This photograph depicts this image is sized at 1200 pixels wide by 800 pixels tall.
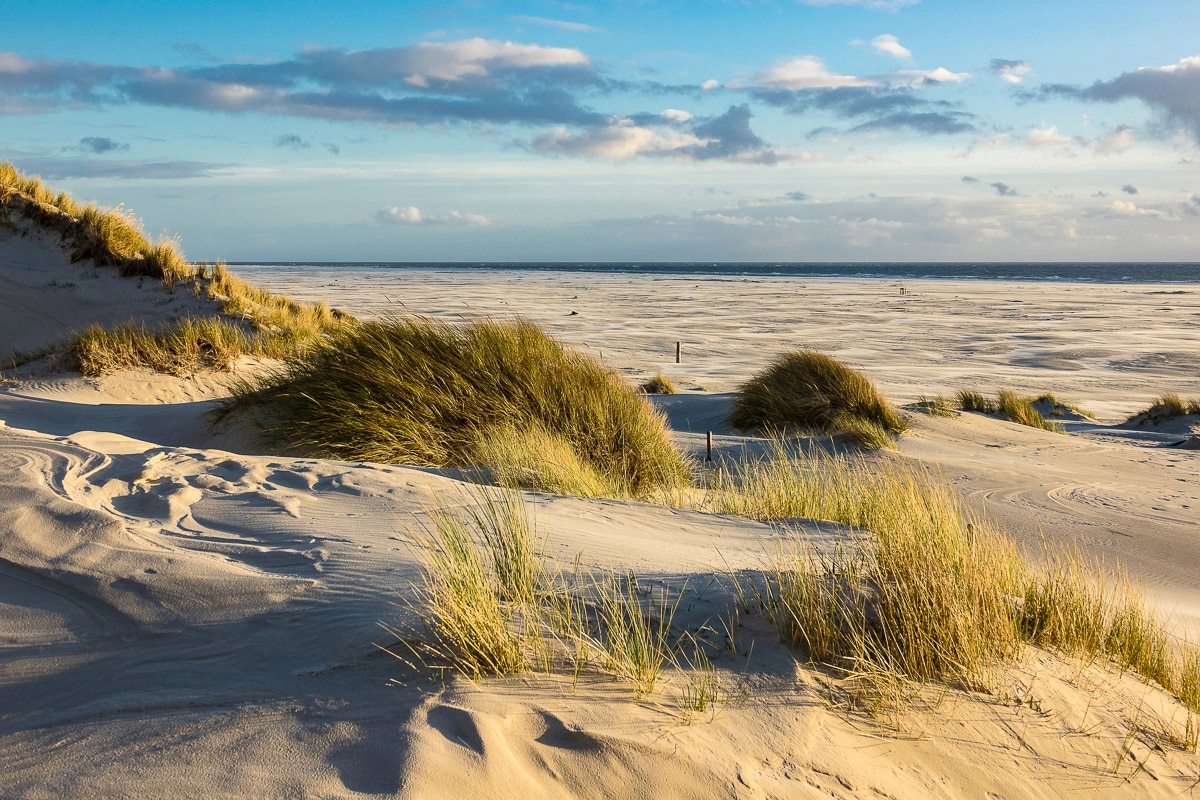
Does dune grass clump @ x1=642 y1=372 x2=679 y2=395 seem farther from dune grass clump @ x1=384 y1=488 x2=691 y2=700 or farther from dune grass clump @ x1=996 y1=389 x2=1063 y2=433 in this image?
dune grass clump @ x1=384 y1=488 x2=691 y2=700

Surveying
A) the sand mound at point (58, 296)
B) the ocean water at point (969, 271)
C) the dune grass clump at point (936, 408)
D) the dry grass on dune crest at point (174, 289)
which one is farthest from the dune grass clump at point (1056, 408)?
the ocean water at point (969, 271)

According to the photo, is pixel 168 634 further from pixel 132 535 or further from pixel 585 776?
pixel 585 776

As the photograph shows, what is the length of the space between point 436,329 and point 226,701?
6.18 m

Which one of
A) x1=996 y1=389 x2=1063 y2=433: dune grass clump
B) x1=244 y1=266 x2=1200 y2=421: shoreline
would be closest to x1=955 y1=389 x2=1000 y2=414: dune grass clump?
x1=996 y1=389 x2=1063 y2=433: dune grass clump

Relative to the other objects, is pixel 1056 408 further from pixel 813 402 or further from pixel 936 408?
pixel 813 402

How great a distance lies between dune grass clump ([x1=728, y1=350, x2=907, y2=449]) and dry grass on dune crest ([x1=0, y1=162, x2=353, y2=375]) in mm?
5847

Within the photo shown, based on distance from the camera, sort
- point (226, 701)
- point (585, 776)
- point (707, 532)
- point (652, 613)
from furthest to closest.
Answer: point (707, 532) → point (652, 613) → point (226, 701) → point (585, 776)

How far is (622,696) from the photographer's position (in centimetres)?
258

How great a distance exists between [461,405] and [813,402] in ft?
18.4

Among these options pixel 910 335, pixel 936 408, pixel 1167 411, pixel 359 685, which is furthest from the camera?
pixel 910 335

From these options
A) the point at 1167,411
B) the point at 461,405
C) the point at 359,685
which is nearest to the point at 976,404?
the point at 1167,411

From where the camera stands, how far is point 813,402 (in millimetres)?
11344

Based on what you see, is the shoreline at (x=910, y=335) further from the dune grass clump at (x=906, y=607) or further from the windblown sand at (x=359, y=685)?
the dune grass clump at (x=906, y=607)

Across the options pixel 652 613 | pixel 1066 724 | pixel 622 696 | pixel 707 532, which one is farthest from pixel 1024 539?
pixel 622 696
